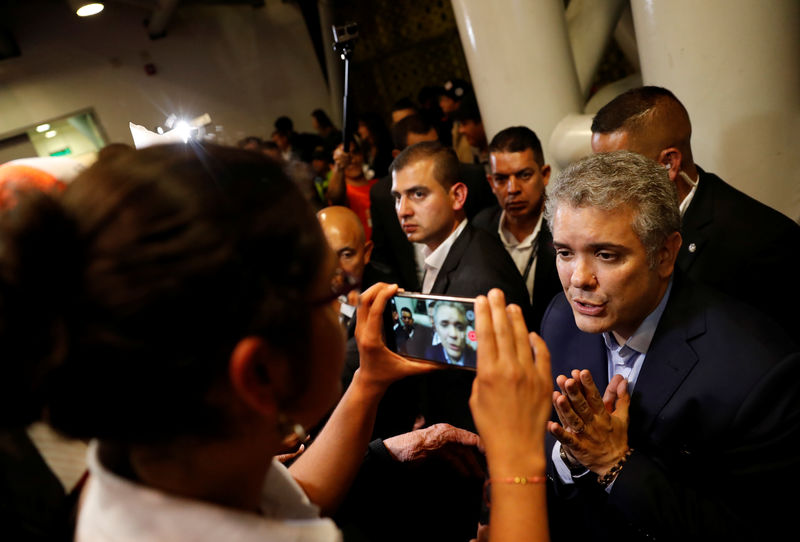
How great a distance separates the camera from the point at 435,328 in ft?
3.90

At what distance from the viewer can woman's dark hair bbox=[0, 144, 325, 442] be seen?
0.55 m

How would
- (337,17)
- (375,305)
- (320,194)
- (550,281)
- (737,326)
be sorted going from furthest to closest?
(337,17), (320,194), (550,281), (737,326), (375,305)

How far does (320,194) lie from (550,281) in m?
3.15

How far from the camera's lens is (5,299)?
1.81 ft

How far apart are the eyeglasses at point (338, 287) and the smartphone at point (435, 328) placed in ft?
1.14

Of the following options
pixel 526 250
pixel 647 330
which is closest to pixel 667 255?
pixel 647 330

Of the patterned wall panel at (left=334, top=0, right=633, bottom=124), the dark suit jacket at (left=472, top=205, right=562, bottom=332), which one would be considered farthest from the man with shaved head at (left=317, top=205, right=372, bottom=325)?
the patterned wall panel at (left=334, top=0, right=633, bottom=124)

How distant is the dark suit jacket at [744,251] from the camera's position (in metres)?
1.90

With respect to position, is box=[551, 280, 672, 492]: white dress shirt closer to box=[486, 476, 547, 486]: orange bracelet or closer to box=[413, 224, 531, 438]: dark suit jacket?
box=[413, 224, 531, 438]: dark suit jacket

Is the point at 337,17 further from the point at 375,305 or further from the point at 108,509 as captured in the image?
the point at 108,509

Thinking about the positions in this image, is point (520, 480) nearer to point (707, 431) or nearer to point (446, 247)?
point (707, 431)

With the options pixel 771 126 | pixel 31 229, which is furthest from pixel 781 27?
pixel 31 229

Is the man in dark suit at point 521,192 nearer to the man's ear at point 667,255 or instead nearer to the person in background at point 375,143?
the man's ear at point 667,255

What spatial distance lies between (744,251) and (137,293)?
2.04 meters
